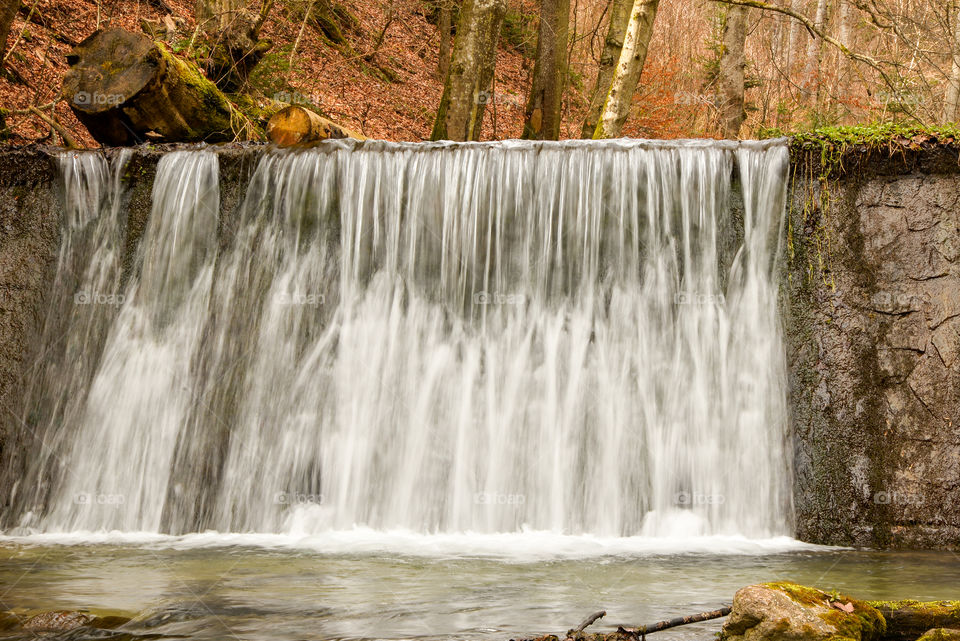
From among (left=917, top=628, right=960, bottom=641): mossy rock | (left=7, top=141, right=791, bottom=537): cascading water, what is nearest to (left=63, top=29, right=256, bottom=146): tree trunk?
(left=7, top=141, right=791, bottom=537): cascading water

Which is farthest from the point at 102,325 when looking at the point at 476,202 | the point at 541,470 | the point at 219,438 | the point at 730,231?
the point at 730,231

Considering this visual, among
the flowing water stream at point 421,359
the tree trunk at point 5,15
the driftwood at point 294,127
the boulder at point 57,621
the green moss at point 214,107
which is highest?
the tree trunk at point 5,15

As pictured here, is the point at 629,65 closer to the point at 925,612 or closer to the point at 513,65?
the point at 925,612

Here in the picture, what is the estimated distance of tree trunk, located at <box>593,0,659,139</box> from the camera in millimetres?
9617

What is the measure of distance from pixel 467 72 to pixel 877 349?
627 cm

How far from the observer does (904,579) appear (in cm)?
490

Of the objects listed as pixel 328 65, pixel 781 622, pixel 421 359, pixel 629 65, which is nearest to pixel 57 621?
pixel 781 622

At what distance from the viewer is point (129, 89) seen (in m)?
7.77

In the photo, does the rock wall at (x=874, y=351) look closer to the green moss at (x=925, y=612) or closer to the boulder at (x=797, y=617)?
the green moss at (x=925, y=612)

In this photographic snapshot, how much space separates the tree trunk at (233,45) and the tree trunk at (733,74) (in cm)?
712

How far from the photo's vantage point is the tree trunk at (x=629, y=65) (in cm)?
962

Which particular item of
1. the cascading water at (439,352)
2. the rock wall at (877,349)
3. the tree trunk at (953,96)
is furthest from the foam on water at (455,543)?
the tree trunk at (953,96)

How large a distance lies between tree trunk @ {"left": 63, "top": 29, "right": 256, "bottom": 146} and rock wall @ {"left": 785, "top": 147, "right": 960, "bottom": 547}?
6.07m

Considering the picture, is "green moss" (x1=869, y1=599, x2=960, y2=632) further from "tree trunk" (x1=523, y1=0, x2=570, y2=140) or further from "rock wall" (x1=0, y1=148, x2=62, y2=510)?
"tree trunk" (x1=523, y1=0, x2=570, y2=140)
